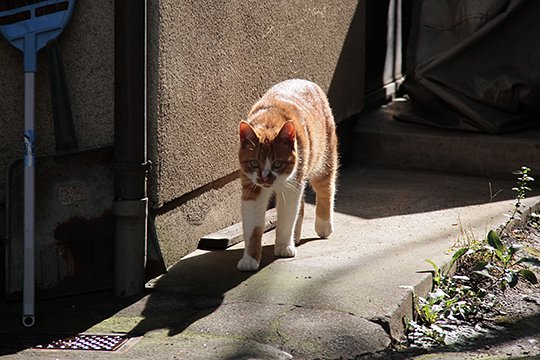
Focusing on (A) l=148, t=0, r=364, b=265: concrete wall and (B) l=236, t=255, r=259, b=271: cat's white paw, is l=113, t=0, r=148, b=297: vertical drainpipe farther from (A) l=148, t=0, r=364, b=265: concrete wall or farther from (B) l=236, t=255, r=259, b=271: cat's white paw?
(B) l=236, t=255, r=259, b=271: cat's white paw

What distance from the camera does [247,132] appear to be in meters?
4.68

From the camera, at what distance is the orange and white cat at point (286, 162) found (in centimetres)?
471

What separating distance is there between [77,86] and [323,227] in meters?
1.67

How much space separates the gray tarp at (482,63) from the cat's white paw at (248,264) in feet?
9.20

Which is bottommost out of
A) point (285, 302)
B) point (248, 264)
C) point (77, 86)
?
point (285, 302)

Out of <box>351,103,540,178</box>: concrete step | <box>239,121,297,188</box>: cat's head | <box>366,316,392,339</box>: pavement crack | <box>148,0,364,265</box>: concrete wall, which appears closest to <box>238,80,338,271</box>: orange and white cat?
<box>239,121,297,188</box>: cat's head

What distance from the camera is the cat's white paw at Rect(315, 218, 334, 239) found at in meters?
5.41

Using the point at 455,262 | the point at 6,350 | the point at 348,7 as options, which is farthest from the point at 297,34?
the point at 6,350

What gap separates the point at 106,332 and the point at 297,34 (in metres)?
2.74

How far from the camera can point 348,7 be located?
700cm

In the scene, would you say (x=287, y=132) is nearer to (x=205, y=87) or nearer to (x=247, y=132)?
(x=247, y=132)

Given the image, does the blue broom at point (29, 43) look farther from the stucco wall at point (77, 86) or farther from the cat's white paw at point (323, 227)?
the cat's white paw at point (323, 227)

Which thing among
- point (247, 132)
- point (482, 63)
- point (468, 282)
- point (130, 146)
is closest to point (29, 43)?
point (130, 146)

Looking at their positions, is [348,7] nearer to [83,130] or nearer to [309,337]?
[83,130]
